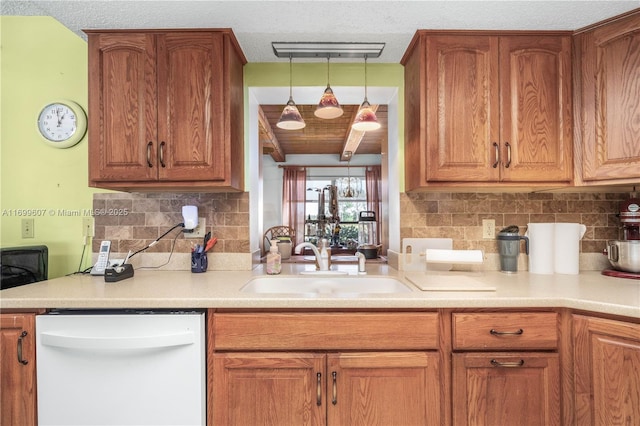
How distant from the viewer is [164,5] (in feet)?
4.81

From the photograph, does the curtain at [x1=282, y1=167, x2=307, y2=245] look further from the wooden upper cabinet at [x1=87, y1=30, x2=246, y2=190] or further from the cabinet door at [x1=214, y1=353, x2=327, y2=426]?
the cabinet door at [x1=214, y1=353, x2=327, y2=426]

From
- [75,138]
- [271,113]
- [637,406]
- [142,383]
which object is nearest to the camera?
[637,406]

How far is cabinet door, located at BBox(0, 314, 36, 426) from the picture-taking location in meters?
1.25

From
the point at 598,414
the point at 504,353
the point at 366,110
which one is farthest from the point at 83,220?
the point at 598,414

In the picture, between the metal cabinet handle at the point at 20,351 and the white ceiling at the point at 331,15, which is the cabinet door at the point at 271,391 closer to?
the metal cabinet handle at the point at 20,351

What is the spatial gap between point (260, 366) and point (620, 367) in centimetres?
131

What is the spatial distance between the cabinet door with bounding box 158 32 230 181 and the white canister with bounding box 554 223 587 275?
183 centimetres

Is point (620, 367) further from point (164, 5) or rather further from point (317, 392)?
point (164, 5)

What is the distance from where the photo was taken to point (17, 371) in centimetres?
125

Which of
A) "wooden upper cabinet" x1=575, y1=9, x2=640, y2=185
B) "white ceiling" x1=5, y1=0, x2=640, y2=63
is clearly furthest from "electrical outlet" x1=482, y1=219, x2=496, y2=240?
"white ceiling" x1=5, y1=0, x2=640, y2=63

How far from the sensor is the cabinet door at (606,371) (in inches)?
44.4


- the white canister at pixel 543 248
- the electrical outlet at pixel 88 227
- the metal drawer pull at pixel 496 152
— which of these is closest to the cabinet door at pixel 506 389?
the white canister at pixel 543 248

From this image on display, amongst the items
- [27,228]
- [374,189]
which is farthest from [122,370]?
[374,189]

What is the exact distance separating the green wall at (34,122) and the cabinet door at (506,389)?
224 centimetres
